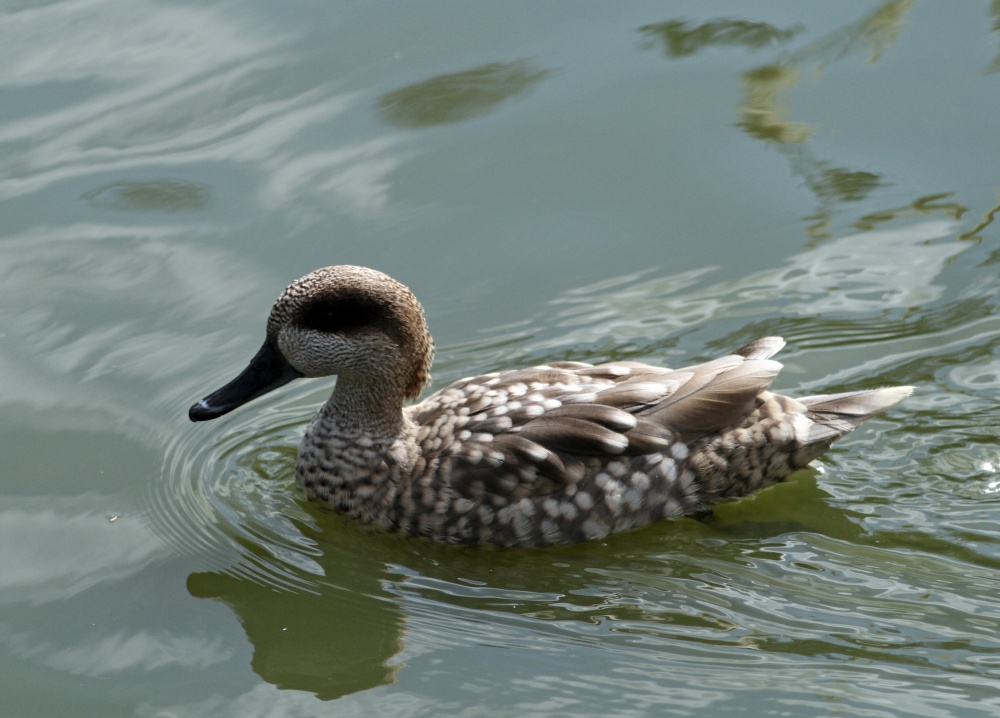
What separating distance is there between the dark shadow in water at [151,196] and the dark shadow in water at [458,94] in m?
1.56

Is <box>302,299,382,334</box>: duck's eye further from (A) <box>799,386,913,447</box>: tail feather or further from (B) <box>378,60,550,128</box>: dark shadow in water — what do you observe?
(B) <box>378,60,550,128</box>: dark shadow in water

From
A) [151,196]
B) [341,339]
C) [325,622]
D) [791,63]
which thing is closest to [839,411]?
[341,339]

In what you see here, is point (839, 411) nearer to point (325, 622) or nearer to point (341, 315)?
point (341, 315)

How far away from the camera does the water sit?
648cm

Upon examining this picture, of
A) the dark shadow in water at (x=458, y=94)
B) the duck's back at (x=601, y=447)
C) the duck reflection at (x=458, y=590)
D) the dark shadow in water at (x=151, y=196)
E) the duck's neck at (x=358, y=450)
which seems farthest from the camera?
the dark shadow in water at (x=458, y=94)

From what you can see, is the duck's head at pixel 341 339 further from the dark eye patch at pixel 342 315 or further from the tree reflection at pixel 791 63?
the tree reflection at pixel 791 63

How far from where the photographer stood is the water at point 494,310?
648 centimetres

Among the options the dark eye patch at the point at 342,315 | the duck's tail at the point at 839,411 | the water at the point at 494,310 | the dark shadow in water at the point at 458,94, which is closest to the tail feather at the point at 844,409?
the duck's tail at the point at 839,411

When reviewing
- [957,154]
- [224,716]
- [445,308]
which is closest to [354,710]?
[224,716]

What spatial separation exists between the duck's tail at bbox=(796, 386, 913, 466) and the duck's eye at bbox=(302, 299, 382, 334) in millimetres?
2354

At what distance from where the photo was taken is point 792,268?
933cm

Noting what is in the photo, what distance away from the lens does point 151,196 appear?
9938 mm

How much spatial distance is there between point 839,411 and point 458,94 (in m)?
4.49

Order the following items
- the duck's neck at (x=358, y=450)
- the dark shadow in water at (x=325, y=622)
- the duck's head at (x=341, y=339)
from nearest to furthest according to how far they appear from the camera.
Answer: the dark shadow in water at (x=325, y=622)
the duck's head at (x=341, y=339)
the duck's neck at (x=358, y=450)
